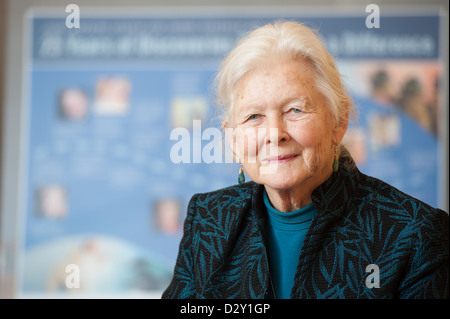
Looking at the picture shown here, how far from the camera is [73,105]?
246 cm

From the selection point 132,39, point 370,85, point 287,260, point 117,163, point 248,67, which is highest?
point 132,39

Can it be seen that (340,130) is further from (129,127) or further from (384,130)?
(129,127)

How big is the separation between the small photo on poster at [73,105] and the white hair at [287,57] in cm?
170

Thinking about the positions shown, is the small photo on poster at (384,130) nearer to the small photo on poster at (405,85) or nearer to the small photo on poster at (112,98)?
the small photo on poster at (405,85)

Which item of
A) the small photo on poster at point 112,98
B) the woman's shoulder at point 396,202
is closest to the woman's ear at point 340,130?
the woman's shoulder at point 396,202

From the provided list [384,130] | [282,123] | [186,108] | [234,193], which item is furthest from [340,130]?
[186,108]

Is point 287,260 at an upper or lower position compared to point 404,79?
lower

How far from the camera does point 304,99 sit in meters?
0.83

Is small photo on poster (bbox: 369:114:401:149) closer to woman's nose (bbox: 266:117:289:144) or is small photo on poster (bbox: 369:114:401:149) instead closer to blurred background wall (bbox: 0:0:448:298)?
blurred background wall (bbox: 0:0:448:298)

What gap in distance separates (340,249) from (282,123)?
26 cm

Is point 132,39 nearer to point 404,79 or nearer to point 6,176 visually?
point 6,176

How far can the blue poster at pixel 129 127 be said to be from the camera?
2.14 meters

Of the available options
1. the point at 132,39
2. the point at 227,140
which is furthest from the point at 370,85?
the point at 227,140

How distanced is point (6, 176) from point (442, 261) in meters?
2.19
